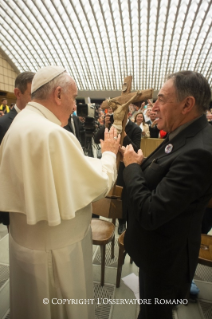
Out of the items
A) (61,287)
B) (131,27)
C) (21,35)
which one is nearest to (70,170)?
(61,287)

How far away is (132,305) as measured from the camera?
198 centimetres

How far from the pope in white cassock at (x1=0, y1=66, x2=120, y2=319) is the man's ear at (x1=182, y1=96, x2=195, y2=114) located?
1.82ft

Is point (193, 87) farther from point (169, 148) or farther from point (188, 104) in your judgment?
point (169, 148)

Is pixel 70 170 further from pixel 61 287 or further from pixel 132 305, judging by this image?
pixel 132 305

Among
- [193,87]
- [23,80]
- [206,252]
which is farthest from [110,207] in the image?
[23,80]

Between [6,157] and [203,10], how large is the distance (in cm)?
2310

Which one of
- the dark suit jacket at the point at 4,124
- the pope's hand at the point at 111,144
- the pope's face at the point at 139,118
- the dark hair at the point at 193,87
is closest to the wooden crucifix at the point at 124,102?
the pope's hand at the point at 111,144

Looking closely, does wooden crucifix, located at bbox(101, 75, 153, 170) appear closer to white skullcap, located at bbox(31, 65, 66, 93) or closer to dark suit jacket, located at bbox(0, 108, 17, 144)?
white skullcap, located at bbox(31, 65, 66, 93)

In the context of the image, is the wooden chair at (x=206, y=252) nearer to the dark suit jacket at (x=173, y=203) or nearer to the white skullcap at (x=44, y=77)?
the dark suit jacket at (x=173, y=203)

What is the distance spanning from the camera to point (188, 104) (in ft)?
3.45

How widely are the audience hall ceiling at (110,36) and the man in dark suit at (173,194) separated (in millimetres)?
18438

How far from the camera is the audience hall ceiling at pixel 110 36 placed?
17422mm

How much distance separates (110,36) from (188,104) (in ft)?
77.6

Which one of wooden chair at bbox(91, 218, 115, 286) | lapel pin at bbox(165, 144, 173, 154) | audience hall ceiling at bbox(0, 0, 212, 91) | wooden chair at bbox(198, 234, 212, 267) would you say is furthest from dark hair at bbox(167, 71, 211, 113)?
audience hall ceiling at bbox(0, 0, 212, 91)
